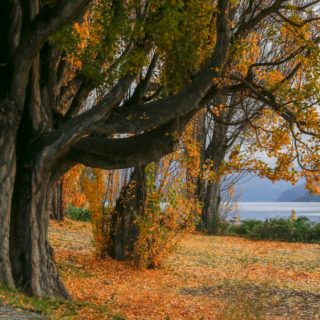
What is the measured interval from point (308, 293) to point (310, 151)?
3408 millimetres

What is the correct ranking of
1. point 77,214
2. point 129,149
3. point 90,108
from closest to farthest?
point 90,108
point 129,149
point 77,214

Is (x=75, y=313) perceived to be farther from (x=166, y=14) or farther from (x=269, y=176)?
(x=166, y=14)

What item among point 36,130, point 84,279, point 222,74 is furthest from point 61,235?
point 222,74

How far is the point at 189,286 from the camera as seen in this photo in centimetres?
973

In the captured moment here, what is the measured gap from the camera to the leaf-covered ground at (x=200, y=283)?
747 cm

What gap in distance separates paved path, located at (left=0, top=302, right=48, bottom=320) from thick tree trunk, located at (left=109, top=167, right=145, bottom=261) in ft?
17.8

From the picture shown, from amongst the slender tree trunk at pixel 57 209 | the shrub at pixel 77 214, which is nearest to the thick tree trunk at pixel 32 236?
the slender tree trunk at pixel 57 209

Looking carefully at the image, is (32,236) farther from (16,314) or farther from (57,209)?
(57,209)

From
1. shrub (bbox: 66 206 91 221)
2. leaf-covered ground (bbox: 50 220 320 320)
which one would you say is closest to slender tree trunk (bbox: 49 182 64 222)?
shrub (bbox: 66 206 91 221)

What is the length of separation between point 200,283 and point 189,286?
0.40m

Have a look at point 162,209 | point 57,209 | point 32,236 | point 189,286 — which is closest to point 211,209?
A: point 57,209

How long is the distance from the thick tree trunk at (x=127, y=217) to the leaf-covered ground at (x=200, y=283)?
344 millimetres

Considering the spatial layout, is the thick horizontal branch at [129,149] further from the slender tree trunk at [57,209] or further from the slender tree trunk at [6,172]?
the slender tree trunk at [57,209]

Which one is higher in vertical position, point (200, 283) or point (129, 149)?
point (129, 149)
